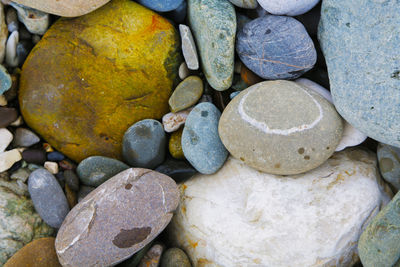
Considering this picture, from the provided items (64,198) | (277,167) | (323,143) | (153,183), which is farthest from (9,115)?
(323,143)

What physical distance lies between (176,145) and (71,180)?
758mm

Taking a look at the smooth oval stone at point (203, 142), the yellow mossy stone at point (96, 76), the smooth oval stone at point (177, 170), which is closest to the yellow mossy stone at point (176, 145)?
the smooth oval stone at point (177, 170)

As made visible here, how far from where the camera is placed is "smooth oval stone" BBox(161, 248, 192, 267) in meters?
2.18

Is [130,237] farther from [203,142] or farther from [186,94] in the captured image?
[186,94]

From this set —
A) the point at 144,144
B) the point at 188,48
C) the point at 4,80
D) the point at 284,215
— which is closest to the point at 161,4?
the point at 188,48

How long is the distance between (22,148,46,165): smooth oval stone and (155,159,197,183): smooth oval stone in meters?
0.79

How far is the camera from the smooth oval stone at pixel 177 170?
247 centimetres

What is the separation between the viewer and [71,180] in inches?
93.7

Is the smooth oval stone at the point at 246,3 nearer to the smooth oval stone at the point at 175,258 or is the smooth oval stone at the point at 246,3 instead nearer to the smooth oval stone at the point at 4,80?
the smooth oval stone at the point at 4,80

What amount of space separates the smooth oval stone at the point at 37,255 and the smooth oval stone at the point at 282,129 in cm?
126

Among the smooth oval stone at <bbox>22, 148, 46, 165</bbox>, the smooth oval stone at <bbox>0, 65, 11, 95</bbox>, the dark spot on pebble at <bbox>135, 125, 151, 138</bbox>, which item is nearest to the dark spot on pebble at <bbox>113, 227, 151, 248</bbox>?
the dark spot on pebble at <bbox>135, 125, 151, 138</bbox>

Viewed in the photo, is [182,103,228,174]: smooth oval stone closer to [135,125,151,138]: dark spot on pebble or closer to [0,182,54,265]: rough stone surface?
[135,125,151,138]: dark spot on pebble

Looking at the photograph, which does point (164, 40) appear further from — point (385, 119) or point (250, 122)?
point (385, 119)

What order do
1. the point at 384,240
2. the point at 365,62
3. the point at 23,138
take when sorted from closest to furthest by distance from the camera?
the point at 384,240, the point at 365,62, the point at 23,138
